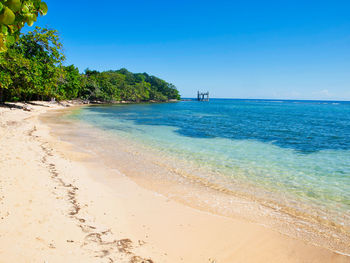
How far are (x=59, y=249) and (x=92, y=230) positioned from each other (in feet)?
2.61

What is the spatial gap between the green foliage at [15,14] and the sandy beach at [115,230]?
3.14 m

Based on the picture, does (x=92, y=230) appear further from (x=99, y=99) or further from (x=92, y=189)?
(x=99, y=99)

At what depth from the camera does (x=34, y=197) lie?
5289mm

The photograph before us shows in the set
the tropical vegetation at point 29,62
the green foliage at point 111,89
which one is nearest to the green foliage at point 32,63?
the tropical vegetation at point 29,62

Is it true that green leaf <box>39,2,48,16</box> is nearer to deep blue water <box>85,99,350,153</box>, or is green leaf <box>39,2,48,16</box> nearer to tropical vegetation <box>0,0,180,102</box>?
tropical vegetation <box>0,0,180,102</box>

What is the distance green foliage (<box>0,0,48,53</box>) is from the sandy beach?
3136mm

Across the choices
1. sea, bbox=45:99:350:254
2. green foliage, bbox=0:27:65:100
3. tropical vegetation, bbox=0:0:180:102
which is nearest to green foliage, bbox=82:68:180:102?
tropical vegetation, bbox=0:0:180:102

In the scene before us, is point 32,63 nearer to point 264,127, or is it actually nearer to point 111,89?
point 264,127

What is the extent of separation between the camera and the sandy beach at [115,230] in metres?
3.63

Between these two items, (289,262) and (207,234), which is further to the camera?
(207,234)

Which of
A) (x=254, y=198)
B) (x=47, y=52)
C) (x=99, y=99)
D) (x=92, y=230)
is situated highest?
(x=47, y=52)

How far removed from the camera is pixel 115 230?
14.6 feet

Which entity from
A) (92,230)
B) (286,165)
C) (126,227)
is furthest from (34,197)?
(286,165)

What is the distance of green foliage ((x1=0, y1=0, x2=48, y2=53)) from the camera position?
178 cm
